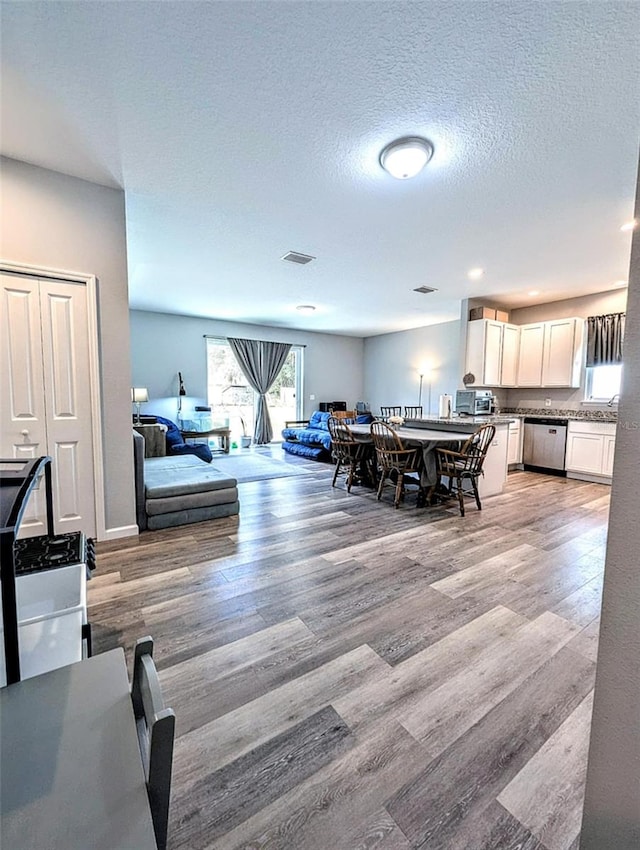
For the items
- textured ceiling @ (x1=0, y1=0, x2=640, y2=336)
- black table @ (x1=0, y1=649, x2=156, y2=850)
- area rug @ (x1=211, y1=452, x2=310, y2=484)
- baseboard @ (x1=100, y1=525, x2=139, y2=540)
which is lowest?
area rug @ (x1=211, y1=452, x2=310, y2=484)

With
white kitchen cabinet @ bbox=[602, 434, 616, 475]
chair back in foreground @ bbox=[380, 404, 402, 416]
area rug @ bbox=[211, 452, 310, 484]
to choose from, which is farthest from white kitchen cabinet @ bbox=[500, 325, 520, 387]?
area rug @ bbox=[211, 452, 310, 484]

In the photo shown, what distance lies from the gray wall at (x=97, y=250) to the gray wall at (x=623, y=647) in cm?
318

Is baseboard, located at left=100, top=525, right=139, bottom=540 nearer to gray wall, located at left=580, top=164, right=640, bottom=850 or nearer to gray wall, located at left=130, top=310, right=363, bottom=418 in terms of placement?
gray wall, located at left=580, top=164, right=640, bottom=850

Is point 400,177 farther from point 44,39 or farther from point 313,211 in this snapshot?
point 44,39

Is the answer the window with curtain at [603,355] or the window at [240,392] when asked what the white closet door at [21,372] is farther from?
the window with curtain at [603,355]

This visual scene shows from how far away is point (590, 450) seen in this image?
17.2ft

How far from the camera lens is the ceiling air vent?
4129mm

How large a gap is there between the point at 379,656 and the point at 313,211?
3328 millimetres

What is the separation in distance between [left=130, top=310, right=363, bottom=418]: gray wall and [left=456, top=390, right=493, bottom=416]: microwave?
13.7 feet

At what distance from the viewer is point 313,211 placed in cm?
316

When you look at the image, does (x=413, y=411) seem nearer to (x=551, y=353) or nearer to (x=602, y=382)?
(x=551, y=353)

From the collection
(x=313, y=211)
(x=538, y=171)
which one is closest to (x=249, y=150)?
(x=313, y=211)

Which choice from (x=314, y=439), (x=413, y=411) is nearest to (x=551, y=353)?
(x=413, y=411)

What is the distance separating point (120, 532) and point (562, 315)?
673cm
